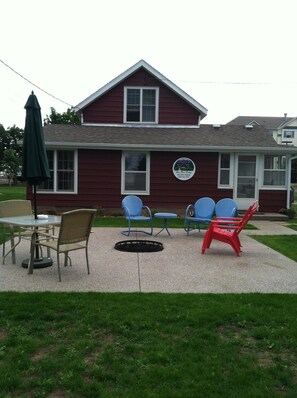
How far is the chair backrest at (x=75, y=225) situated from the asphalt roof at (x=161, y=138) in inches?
311

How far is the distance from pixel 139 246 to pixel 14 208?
2.53 metres

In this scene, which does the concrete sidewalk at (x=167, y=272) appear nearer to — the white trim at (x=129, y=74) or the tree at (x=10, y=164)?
the white trim at (x=129, y=74)

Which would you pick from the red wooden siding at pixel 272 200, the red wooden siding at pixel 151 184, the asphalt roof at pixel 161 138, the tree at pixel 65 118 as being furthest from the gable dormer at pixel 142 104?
the tree at pixel 65 118

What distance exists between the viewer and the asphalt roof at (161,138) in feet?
42.9

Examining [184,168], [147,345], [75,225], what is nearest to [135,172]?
[184,168]

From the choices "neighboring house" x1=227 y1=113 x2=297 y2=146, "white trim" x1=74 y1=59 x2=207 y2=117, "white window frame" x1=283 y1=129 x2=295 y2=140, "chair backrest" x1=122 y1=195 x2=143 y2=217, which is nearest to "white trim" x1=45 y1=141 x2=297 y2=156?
"white trim" x1=74 y1=59 x2=207 y2=117

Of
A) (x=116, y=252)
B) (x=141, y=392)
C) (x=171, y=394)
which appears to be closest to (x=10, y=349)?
(x=141, y=392)

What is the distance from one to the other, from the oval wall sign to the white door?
1.73 m

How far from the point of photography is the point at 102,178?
13688 mm

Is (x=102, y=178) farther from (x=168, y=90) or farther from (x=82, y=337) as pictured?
(x=82, y=337)

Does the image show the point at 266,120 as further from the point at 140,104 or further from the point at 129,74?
the point at 129,74

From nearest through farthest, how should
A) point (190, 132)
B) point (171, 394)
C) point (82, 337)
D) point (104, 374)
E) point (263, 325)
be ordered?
1. point (171, 394)
2. point (104, 374)
3. point (82, 337)
4. point (263, 325)
5. point (190, 132)

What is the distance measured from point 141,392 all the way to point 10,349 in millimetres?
1252

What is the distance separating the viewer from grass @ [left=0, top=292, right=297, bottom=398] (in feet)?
8.63
